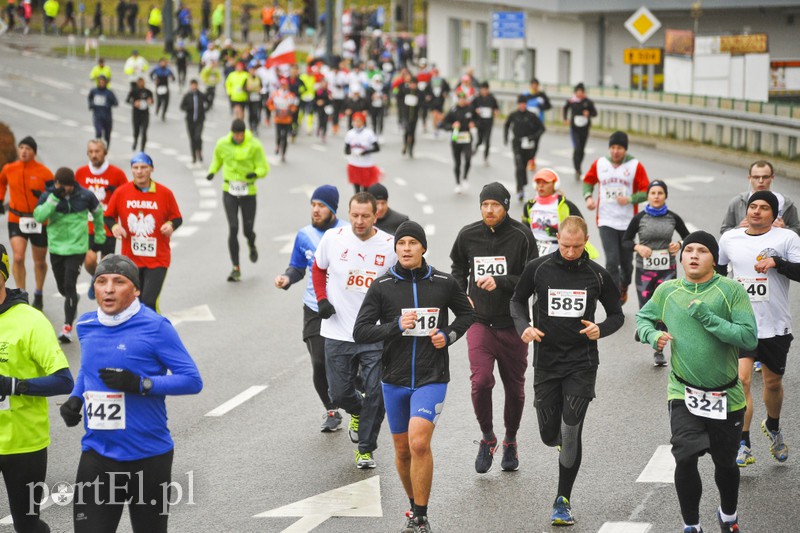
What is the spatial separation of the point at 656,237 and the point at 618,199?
188 centimetres

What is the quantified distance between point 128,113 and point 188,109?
596 inches

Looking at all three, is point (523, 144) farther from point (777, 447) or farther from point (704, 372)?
point (704, 372)

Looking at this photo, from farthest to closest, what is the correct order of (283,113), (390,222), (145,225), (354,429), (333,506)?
(283,113) → (145,225) → (390,222) → (354,429) → (333,506)

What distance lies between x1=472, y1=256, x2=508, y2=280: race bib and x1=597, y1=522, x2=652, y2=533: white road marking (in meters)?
2.06

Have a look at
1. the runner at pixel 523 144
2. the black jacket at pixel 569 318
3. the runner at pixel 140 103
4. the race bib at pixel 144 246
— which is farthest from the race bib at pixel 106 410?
the runner at pixel 140 103

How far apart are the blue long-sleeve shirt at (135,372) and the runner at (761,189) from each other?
541 centimetres

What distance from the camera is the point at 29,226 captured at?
49.0 ft

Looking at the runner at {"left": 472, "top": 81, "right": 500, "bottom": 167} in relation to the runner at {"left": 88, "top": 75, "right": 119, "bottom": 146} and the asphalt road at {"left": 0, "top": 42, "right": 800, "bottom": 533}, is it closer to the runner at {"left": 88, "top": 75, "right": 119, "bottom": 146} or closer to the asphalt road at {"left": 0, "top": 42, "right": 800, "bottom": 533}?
the runner at {"left": 88, "top": 75, "right": 119, "bottom": 146}

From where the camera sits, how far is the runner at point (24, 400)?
23.5 feet

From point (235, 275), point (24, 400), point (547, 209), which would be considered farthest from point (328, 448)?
point (235, 275)

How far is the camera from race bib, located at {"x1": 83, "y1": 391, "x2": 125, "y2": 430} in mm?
6707

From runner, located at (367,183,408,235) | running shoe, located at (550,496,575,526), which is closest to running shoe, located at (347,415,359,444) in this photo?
runner, located at (367,183,408,235)

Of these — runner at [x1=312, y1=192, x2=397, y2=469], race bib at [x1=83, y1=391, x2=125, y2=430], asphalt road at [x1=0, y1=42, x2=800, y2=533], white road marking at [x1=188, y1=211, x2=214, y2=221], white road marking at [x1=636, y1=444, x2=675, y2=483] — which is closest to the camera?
race bib at [x1=83, y1=391, x2=125, y2=430]

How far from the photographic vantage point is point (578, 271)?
845 cm
